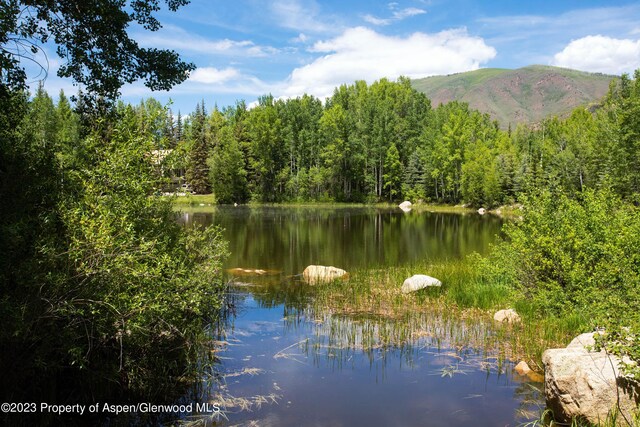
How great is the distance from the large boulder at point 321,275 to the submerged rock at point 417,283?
134 inches

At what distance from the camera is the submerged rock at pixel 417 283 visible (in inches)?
637

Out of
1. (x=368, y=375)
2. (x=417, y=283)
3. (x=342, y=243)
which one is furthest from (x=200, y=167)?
(x=368, y=375)

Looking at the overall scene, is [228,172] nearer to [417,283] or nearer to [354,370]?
[417,283]

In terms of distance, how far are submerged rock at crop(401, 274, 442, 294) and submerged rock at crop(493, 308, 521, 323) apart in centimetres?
336

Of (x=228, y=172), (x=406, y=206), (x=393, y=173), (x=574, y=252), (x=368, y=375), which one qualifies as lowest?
(x=368, y=375)

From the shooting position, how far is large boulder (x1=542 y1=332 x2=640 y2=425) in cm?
647

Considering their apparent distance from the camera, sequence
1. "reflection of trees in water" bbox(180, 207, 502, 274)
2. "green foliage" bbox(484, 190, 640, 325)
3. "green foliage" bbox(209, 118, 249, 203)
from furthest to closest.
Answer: "green foliage" bbox(209, 118, 249, 203), "reflection of trees in water" bbox(180, 207, 502, 274), "green foliage" bbox(484, 190, 640, 325)

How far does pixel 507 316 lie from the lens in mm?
12703

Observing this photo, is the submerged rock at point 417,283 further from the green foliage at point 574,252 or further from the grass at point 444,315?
the green foliage at point 574,252

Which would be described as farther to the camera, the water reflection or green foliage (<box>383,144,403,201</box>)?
green foliage (<box>383,144,403,201</box>)

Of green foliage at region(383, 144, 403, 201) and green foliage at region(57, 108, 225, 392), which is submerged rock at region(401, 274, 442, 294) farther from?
green foliage at region(383, 144, 403, 201)

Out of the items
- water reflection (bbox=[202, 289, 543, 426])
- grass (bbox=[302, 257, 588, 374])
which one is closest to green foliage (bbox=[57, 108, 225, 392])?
water reflection (bbox=[202, 289, 543, 426])

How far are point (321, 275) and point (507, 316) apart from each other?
27.2 ft

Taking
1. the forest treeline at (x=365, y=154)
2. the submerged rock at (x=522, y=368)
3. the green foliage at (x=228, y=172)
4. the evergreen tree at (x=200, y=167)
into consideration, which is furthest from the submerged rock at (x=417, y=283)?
the evergreen tree at (x=200, y=167)
